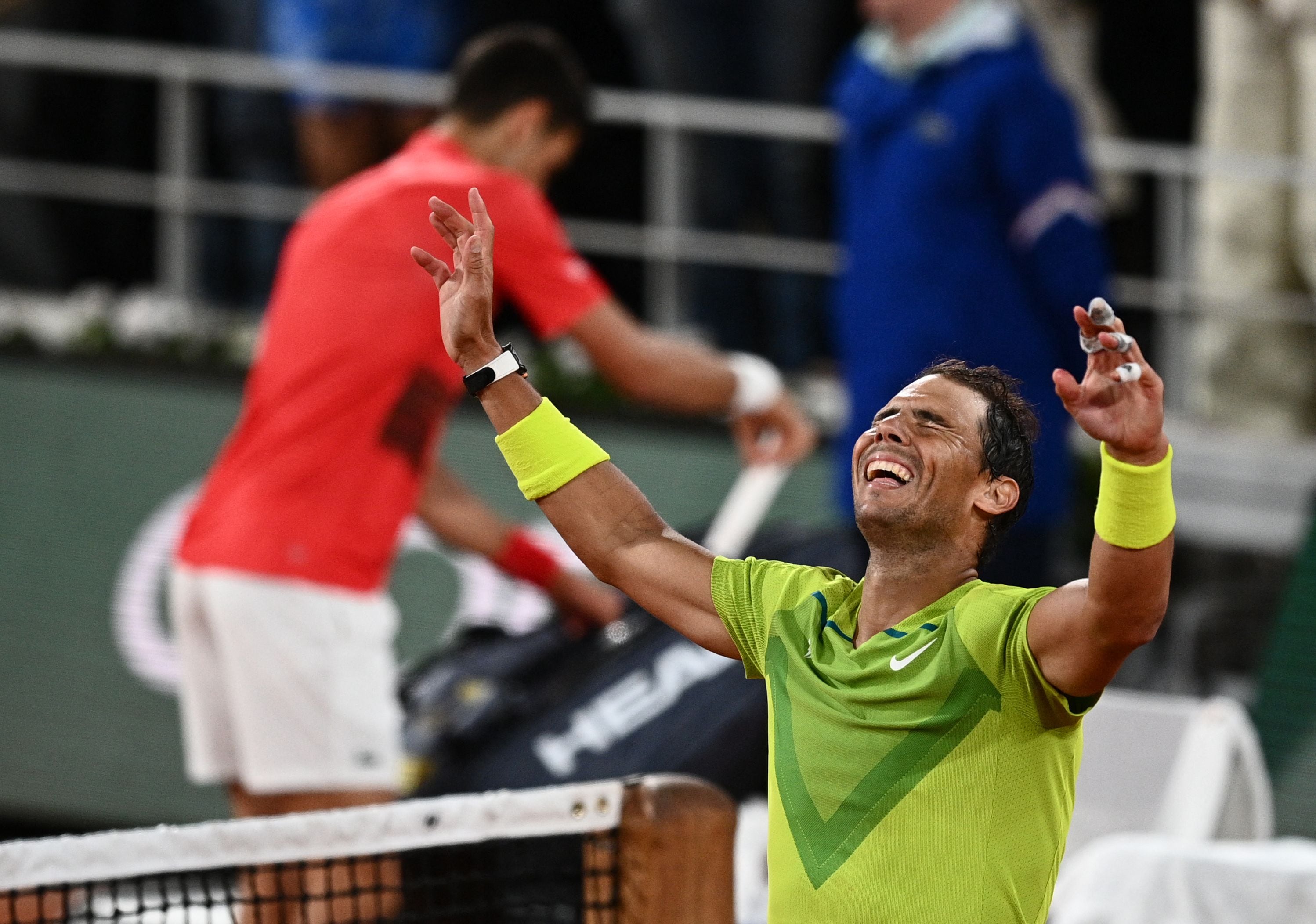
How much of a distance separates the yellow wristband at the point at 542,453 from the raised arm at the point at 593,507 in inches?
0.5

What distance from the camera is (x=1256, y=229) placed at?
6.30 meters

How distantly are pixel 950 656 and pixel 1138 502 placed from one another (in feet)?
1.06

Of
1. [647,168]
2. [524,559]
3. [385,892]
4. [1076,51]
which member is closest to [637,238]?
[647,168]

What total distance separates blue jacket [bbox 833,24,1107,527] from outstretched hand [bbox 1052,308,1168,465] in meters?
2.76

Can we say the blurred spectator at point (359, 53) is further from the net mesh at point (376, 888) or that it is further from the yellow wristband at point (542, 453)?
the yellow wristband at point (542, 453)

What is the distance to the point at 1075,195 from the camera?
202 inches

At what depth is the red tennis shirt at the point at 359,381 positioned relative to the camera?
4.46 meters

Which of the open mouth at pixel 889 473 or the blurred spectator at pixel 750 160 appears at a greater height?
the blurred spectator at pixel 750 160

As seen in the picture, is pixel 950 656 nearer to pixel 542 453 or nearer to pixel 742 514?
pixel 542 453

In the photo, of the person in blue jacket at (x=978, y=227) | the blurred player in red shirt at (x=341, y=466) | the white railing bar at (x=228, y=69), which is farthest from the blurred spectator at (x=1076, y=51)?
the blurred player in red shirt at (x=341, y=466)

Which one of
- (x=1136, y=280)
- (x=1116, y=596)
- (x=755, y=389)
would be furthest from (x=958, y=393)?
(x=1136, y=280)

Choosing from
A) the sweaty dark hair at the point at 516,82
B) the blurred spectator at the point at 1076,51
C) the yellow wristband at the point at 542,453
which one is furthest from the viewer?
the blurred spectator at the point at 1076,51

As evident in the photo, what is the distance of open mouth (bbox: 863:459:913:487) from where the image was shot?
2.56 metres

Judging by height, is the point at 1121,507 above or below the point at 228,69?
below
